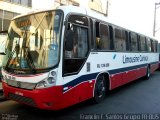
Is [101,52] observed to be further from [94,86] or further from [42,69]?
[42,69]

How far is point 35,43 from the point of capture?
616 centimetres

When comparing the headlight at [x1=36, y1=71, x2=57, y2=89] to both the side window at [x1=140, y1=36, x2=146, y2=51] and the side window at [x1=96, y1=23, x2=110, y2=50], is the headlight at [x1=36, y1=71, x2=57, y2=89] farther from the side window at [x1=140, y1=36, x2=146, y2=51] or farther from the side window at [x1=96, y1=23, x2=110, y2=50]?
the side window at [x1=140, y1=36, x2=146, y2=51]

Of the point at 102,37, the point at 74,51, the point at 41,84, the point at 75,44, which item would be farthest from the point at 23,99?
the point at 102,37

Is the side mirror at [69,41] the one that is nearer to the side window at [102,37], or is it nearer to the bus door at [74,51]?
the bus door at [74,51]

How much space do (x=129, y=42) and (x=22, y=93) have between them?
627 cm

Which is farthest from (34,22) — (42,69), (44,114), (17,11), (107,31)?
(17,11)

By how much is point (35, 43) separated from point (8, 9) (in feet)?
42.2

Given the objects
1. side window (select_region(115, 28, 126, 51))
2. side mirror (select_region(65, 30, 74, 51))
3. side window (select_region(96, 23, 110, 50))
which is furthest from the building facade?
side mirror (select_region(65, 30, 74, 51))

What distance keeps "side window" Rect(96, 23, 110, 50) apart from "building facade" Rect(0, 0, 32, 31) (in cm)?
1078

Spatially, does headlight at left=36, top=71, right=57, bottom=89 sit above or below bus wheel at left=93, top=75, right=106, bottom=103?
above

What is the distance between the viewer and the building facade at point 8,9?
687 inches

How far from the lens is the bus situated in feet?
19.2

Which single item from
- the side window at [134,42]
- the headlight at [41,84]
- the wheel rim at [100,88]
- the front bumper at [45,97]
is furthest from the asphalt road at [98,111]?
the side window at [134,42]

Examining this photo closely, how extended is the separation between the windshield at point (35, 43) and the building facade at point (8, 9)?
A: 451 inches
